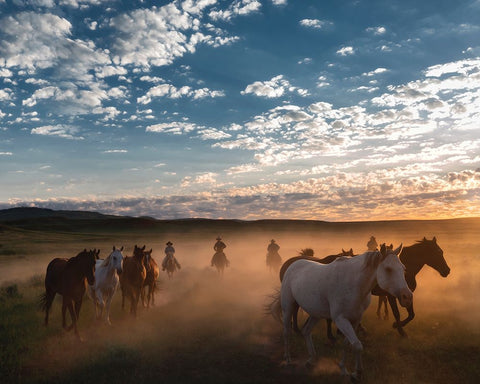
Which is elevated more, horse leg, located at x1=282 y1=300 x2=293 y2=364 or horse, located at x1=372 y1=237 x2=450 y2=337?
horse, located at x1=372 y1=237 x2=450 y2=337

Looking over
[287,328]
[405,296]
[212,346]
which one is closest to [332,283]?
[405,296]

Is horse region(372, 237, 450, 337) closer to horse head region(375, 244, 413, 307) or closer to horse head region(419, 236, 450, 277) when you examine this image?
horse head region(419, 236, 450, 277)

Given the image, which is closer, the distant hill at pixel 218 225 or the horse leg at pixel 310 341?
the horse leg at pixel 310 341

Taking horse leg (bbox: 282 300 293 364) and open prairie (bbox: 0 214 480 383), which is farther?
horse leg (bbox: 282 300 293 364)

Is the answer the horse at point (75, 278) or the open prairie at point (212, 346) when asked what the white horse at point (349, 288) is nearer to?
the open prairie at point (212, 346)

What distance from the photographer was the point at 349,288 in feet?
23.8

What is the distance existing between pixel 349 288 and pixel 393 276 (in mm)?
897

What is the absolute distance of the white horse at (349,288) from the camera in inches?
269

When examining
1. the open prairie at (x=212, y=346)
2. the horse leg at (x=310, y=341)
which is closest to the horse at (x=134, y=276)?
the open prairie at (x=212, y=346)

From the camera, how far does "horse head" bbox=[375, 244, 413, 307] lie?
22.0 ft

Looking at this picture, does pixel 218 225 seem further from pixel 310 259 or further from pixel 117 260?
pixel 310 259

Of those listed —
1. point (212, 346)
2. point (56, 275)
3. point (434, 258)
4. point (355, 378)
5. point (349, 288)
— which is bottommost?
point (212, 346)

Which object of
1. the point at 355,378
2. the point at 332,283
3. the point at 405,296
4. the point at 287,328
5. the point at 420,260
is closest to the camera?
the point at 405,296

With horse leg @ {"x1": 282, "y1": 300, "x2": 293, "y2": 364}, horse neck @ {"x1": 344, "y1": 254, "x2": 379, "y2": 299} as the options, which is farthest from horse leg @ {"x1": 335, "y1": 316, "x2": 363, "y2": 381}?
horse leg @ {"x1": 282, "y1": 300, "x2": 293, "y2": 364}
